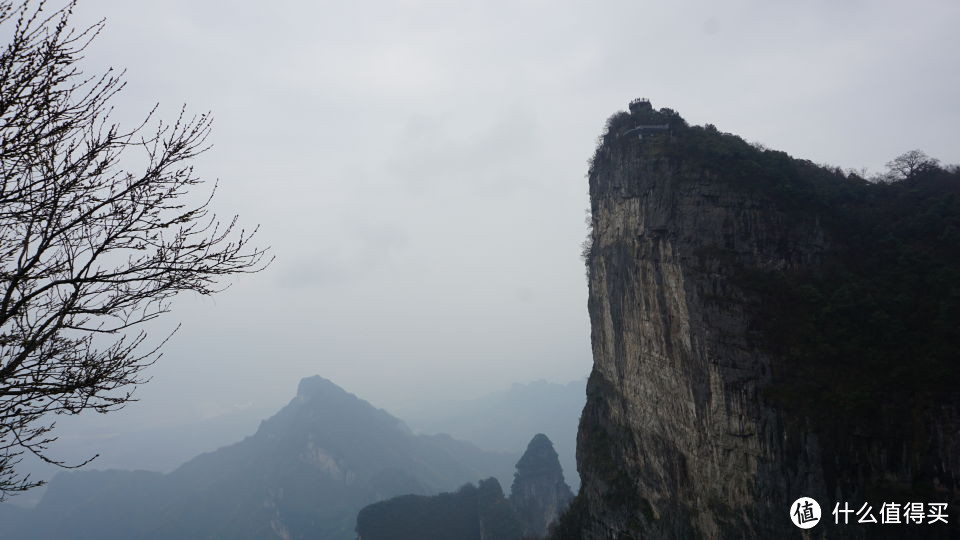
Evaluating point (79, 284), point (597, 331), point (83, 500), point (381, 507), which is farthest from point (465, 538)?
point (83, 500)

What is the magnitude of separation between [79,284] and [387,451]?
9875 cm

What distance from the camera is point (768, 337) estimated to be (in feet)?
53.6

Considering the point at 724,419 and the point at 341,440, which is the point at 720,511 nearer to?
the point at 724,419

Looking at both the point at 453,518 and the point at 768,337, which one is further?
the point at 453,518

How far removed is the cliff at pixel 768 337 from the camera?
45.9ft

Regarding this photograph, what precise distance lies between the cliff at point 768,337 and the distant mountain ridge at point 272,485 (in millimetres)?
65838

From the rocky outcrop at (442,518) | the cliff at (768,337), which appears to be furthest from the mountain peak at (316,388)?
the cliff at (768,337)

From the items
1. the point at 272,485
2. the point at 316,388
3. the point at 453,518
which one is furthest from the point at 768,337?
the point at 316,388

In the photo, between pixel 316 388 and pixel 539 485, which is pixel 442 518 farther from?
pixel 316 388

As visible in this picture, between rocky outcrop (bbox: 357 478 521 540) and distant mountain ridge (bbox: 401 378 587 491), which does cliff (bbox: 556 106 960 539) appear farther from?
distant mountain ridge (bbox: 401 378 587 491)

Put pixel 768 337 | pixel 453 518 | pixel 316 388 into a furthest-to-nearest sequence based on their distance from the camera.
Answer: pixel 316 388 < pixel 453 518 < pixel 768 337

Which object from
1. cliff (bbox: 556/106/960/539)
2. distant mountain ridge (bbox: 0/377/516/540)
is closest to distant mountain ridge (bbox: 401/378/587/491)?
distant mountain ridge (bbox: 0/377/516/540)

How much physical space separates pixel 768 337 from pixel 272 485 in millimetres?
83967

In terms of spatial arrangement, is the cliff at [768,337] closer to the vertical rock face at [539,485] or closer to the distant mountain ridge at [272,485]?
the vertical rock face at [539,485]
